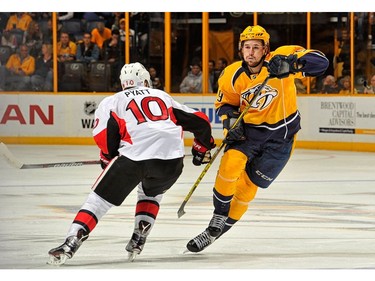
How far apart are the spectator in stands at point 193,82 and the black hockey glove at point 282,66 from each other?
8.41 m

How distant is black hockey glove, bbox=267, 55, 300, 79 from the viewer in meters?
6.19

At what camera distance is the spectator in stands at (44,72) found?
15.1m

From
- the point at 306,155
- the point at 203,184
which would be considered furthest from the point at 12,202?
the point at 306,155

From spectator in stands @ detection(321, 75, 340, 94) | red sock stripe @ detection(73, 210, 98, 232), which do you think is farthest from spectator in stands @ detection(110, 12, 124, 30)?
red sock stripe @ detection(73, 210, 98, 232)

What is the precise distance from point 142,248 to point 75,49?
922 cm

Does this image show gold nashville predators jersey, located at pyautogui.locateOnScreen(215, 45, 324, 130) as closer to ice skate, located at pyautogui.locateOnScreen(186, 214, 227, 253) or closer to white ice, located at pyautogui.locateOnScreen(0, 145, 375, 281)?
ice skate, located at pyautogui.locateOnScreen(186, 214, 227, 253)

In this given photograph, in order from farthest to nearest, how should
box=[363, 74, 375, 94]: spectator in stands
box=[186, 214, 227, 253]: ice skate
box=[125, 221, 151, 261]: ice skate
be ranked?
box=[363, 74, 375, 94]: spectator in stands
box=[186, 214, 227, 253]: ice skate
box=[125, 221, 151, 261]: ice skate

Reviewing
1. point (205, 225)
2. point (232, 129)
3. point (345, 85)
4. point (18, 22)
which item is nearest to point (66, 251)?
point (232, 129)

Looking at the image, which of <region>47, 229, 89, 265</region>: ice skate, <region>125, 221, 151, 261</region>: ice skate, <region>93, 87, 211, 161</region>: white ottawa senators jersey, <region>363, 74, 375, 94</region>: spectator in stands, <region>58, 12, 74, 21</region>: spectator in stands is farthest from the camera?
<region>58, 12, 74, 21</region>: spectator in stands

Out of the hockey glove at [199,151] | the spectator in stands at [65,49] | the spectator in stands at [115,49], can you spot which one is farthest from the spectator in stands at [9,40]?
the hockey glove at [199,151]

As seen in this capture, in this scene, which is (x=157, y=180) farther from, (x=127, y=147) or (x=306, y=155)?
(x=306, y=155)

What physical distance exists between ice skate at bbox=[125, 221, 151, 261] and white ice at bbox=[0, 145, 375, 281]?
47 mm

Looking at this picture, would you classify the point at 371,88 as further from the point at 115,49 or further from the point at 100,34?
the point at 100,34

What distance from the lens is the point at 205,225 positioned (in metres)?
7.66
